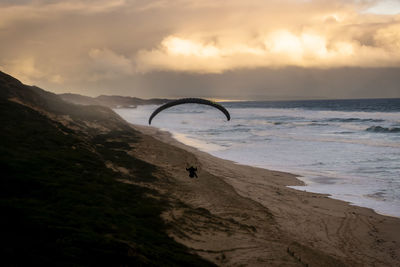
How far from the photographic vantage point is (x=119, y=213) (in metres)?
11.6

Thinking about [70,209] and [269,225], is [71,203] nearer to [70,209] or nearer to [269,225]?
[70,209]

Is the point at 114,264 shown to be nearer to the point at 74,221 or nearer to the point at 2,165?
the point at 74,221

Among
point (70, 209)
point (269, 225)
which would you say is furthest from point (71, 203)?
point (269, 225)

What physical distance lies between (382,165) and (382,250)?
16.1 meters

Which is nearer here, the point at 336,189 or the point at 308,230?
the point at 308,230

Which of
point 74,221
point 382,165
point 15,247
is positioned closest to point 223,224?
point 74,221

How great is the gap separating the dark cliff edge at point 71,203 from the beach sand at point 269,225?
0.89 meters

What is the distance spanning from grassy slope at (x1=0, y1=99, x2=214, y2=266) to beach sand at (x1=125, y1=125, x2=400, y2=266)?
98 cm

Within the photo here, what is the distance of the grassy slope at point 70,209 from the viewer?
8031mm

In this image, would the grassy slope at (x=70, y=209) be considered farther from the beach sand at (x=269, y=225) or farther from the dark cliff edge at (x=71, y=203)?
the beach sand at (x=269, y=225)

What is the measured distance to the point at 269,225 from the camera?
42.1 ft

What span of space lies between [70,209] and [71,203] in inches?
20.5

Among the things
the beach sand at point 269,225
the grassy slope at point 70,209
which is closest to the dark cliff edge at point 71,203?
the grassy slope at point 70,209

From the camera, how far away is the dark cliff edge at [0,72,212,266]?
8.07 m
